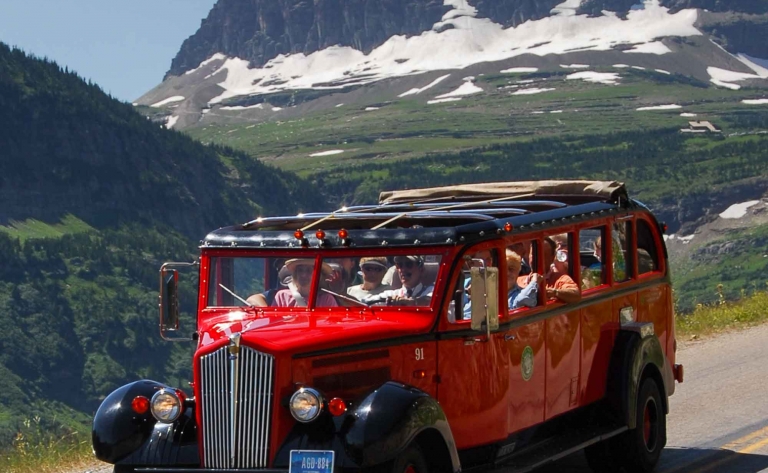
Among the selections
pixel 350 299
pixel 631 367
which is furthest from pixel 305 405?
pixel 631 367

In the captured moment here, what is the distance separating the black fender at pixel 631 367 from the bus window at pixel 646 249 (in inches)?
26.4

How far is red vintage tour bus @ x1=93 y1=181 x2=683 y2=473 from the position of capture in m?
7.46

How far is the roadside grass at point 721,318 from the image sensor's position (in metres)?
18.9

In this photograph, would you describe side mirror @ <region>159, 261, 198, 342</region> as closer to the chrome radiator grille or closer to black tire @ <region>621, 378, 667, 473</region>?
the chrome radiator grille

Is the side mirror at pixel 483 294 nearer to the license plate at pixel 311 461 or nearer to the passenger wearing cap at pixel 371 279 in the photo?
the passenger wearing cap at pixel 371 279

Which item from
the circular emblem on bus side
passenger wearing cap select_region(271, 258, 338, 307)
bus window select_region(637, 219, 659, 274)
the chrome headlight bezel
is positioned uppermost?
passenger wearing cap select_region(271, 258, 338, 307)

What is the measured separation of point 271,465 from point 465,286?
1.87 meters

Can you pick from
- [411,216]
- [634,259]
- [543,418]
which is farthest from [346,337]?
[634,259]

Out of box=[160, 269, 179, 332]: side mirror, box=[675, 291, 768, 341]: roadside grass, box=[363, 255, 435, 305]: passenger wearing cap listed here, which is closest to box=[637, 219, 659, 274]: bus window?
box=[363, 255, 435, 305]: passenger wearing cap

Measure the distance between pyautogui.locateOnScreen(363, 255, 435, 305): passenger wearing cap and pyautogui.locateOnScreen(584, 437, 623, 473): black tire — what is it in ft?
8.55

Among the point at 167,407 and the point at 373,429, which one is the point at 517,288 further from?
the point at 167,407

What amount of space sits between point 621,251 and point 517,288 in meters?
1.68

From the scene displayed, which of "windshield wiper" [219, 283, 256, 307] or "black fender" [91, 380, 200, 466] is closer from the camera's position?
"black fender" [91, 380, 200, 466]

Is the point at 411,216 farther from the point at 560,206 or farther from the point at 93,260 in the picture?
the point at 93,260
